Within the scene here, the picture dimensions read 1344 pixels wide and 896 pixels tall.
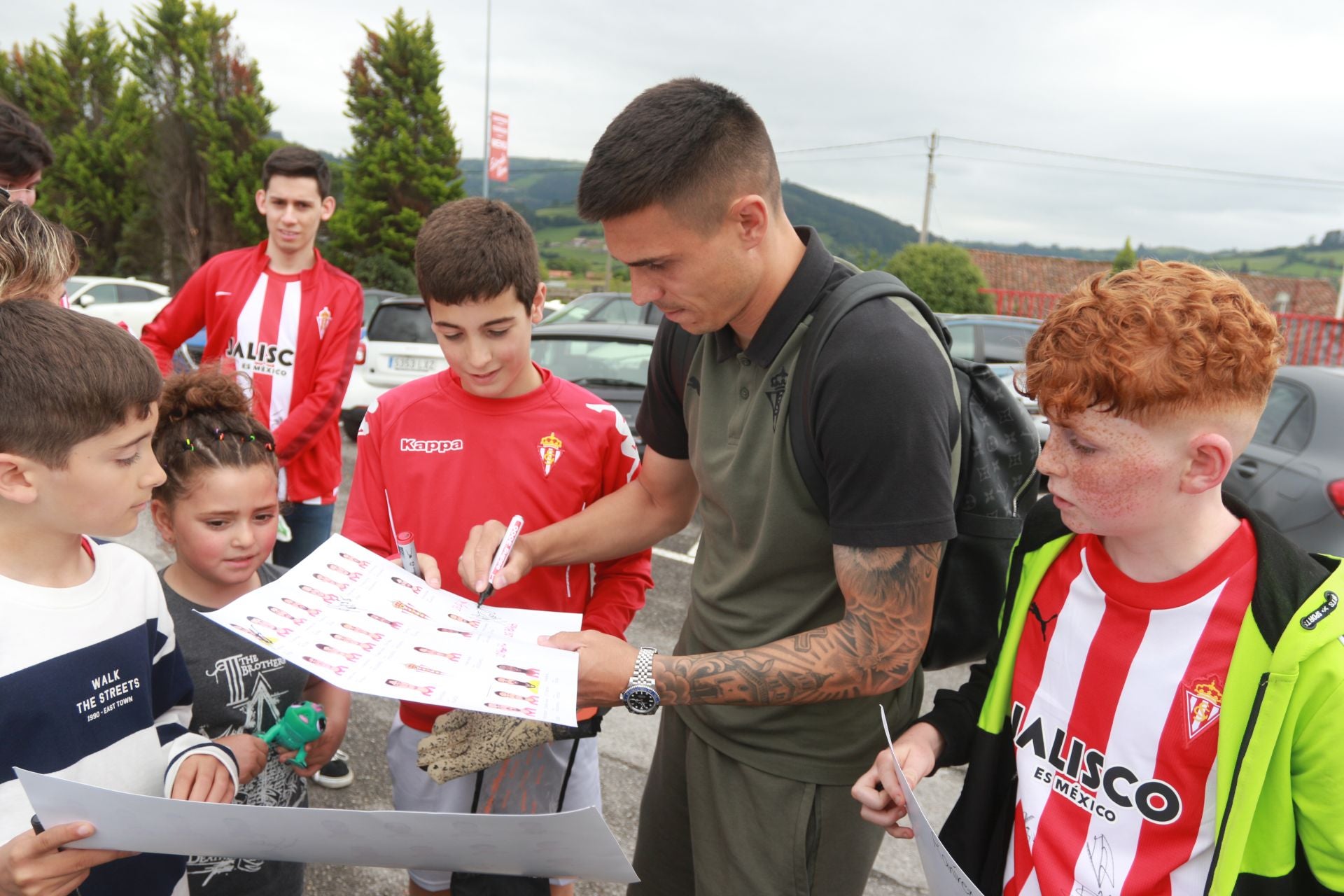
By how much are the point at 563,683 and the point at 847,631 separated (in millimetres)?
492

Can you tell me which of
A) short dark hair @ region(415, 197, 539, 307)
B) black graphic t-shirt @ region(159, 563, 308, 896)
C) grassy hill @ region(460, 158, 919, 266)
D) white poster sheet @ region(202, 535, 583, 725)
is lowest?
black graphic t-shirt @ region(159, 563, 308, 896)

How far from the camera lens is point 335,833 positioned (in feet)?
4.06

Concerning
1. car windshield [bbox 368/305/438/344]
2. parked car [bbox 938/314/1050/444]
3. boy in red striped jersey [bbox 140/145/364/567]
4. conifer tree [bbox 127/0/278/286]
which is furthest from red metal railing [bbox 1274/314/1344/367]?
conifer tree [bbox 127/0/278/286]

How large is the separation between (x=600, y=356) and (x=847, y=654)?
4.92 m

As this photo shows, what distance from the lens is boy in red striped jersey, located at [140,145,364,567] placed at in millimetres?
3572

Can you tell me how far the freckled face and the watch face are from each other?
0.76 meters

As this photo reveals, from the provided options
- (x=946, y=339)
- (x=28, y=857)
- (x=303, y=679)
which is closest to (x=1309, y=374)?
(x=946, y=339)

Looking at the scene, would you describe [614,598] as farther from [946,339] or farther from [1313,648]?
[1313,648]

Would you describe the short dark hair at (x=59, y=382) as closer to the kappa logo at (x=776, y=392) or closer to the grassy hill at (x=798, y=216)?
→ the kappa logo at (x=776, y=392)

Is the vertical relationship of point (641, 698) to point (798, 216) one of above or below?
below

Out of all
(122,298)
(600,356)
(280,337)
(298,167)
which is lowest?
(122,298)

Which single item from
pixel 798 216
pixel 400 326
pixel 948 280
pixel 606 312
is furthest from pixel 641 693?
pixel 798 216

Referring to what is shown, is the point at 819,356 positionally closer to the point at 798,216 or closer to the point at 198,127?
the point at 198,127

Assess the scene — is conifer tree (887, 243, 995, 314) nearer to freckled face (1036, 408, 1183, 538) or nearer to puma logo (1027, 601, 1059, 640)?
puma logo (1027, 601, 1059, 640)
